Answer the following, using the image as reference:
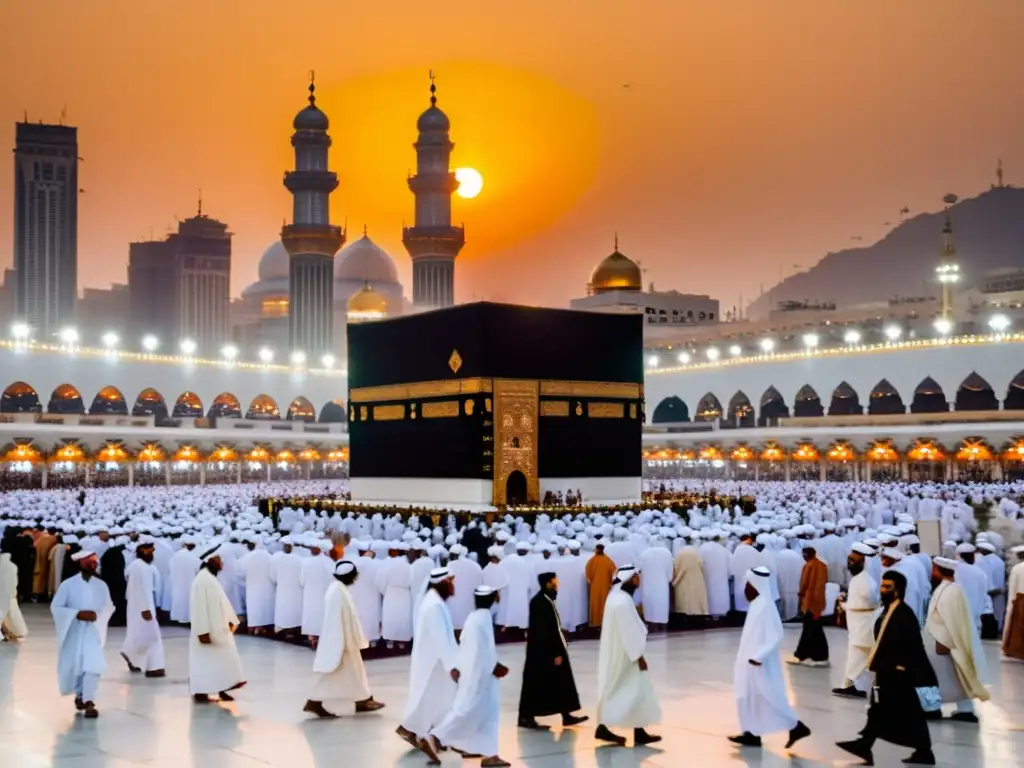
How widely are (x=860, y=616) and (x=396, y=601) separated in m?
3.93

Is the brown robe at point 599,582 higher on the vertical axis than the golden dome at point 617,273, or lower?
lower

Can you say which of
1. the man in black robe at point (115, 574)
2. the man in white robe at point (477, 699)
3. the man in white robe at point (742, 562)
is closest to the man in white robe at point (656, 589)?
the man in white robe at point (742, 562)

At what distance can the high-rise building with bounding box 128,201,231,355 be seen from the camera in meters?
124

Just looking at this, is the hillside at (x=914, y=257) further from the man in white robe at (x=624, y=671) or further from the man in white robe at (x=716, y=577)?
the man in white robe at (x=624, y=671)

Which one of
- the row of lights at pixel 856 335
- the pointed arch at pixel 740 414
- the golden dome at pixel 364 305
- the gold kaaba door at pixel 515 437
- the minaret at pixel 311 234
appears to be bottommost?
the gold kaaba door at pixel 515 437

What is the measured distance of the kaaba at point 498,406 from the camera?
62.1 feet

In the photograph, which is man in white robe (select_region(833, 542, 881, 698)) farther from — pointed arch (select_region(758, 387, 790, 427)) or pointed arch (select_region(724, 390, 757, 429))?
pointed arch (select_region(724, 390, 757, 429))

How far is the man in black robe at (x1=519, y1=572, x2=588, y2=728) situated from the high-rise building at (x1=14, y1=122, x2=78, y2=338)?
95.7 m

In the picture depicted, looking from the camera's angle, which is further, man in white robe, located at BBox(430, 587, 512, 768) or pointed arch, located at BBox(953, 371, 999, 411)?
pointed arch, located at BBox(953, 371, 999, 411)

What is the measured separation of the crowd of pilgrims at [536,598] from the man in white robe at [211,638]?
1cm

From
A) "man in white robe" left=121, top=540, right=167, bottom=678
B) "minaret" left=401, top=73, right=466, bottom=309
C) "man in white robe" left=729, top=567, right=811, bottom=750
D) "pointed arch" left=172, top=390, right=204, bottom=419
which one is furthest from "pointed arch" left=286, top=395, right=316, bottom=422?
"man in white robe" left=729, top=567, right=811, bottom=750

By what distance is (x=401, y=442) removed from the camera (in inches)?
806

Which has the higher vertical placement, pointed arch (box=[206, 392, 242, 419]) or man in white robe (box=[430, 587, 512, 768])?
pointed arch (box=[206, 392, 242, 419])

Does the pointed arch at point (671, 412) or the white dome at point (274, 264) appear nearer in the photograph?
the pointed arch at point (671, 412)
